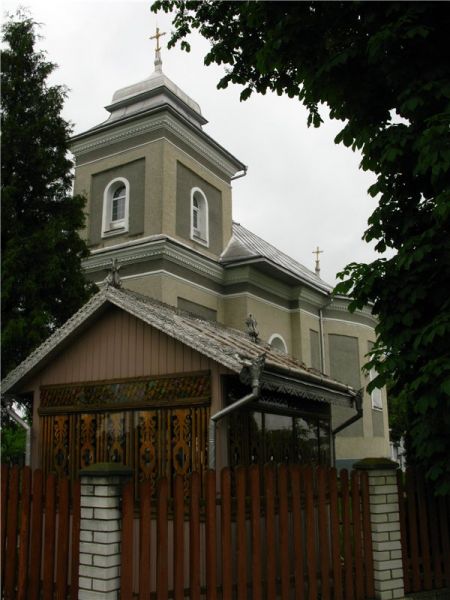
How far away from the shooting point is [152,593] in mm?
5176

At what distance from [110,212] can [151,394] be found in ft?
44.3

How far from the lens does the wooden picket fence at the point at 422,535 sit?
21.8 ft

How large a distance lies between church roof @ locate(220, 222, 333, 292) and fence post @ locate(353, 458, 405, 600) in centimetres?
1363

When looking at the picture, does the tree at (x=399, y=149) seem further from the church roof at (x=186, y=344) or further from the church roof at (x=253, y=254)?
the church roof at (x=253, y=254)

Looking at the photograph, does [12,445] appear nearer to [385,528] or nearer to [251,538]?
[251,538]

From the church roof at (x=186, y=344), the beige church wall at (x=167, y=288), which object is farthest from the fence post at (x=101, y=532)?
the beige church wall at (x=167, y=288)

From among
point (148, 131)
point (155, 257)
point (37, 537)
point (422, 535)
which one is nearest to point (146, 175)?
point (148, 131)

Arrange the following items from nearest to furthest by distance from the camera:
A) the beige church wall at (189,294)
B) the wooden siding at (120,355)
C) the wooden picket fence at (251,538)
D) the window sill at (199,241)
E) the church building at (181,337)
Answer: the wooden picket fence at (251,538) < the church building at (181,337) < the wooden siding at (120,355) < the beige church wall at (189,294) < the window sill at (199,241)

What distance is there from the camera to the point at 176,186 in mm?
19625

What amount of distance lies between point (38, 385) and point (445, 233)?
18.4 ft

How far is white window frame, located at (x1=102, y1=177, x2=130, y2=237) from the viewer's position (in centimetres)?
1953

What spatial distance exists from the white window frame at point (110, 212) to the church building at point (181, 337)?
4cm

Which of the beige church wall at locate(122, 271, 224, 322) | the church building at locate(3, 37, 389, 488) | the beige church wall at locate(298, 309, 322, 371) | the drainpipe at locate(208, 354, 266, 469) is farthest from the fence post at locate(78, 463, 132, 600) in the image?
the beige church wall at locate(298, 309, 322, 371)

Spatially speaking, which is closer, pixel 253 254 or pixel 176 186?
pixel 176 186
